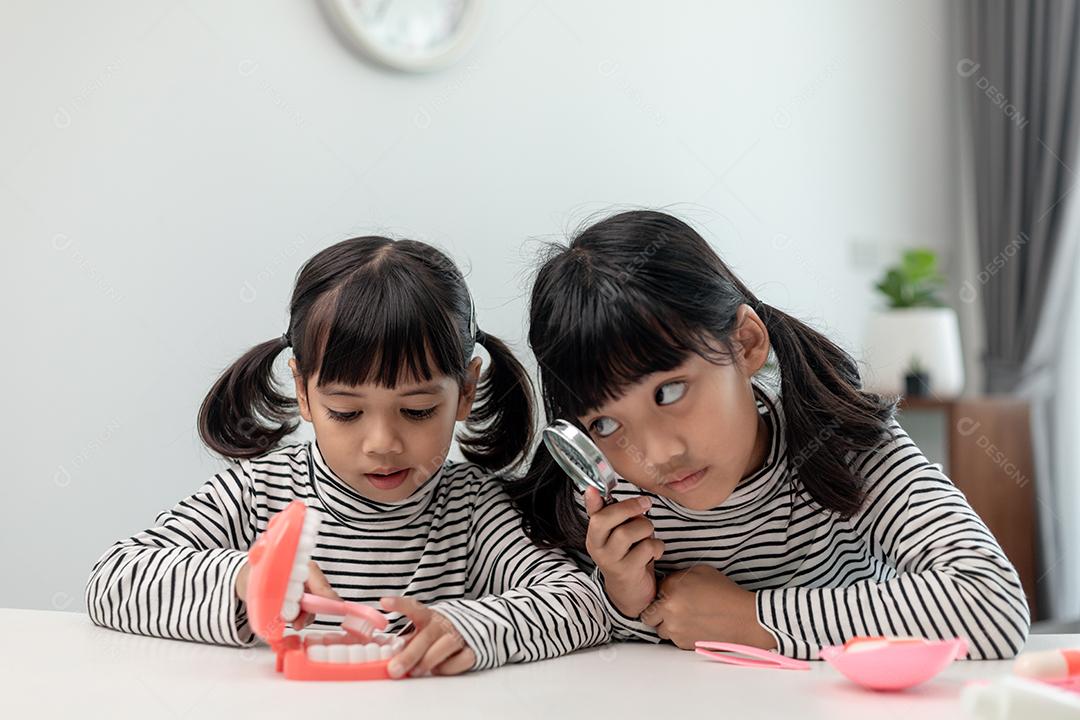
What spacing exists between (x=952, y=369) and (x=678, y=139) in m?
1.03

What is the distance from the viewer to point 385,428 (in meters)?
1.07

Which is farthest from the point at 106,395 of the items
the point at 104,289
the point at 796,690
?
the point at 796,690

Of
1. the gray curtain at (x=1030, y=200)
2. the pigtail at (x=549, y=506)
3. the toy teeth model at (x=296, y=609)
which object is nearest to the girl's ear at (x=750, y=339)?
the pigtail at (x=549, y=506)

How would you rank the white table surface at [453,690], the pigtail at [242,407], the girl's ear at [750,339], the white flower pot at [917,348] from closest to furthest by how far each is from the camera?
the white table surface at [453,690] → the girl's ear at [750,339] → the pigtail at [242,407] → the white flower pot at [917,348]

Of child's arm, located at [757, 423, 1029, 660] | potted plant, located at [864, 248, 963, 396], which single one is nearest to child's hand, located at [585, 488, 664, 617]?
child's arm, located at [757, 423, 1029, 660]

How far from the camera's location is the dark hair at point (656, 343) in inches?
37.4

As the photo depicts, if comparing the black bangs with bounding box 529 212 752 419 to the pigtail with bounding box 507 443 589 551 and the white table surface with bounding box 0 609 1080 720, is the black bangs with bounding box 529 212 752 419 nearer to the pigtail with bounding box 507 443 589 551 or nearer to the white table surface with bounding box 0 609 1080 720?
the pigtail with bounding box 507 443 589 551

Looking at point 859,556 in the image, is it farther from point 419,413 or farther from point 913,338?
point 913,338

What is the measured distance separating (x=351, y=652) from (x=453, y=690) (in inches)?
3.8

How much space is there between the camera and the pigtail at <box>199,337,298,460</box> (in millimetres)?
1283

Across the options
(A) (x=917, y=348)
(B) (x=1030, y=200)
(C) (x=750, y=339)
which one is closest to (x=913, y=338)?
(A) (x=917, y=348)

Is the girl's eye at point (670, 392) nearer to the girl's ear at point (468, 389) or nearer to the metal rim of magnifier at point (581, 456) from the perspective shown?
the metal rim of magnifier at point (581, 456)

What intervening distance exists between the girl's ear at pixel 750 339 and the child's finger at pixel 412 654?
0.40 m

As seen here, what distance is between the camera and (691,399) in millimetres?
959
